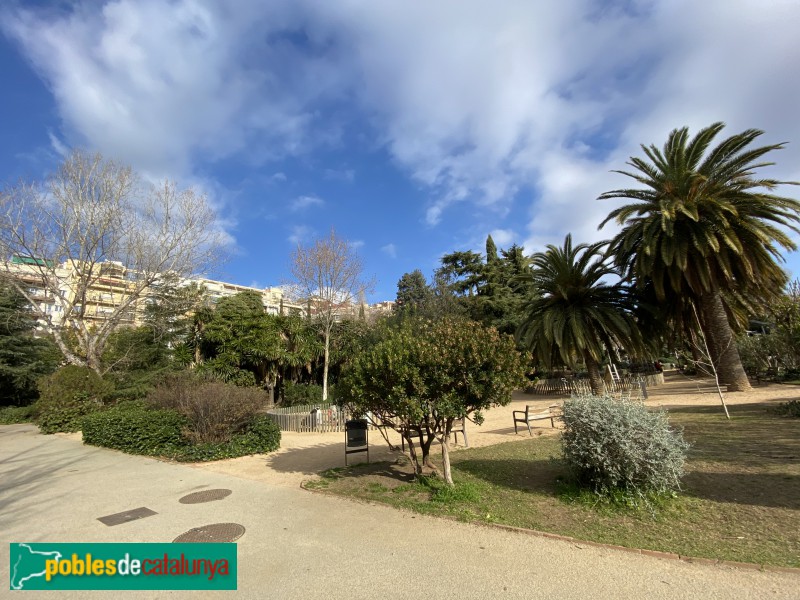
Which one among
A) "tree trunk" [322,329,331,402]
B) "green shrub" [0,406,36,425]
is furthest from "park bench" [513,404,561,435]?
"green shrub" [0,406,36,425]

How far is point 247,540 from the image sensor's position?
4898mm

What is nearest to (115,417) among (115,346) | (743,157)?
(115,346)

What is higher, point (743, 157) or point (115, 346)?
point (743, 157)

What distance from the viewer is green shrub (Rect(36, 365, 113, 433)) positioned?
16.2m

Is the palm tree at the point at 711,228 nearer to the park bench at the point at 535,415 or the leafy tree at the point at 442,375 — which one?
the park bench at the point at 535,415

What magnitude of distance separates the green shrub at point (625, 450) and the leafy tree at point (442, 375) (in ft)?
3.88

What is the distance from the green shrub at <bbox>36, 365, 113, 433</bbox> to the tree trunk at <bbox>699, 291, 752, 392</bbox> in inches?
1062

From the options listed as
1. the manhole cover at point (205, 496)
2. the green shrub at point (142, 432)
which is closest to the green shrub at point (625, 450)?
the manhole cover at point (205, 496)

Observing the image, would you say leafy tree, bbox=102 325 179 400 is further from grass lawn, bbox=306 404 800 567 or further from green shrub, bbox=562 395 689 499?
green shrub, bbox=562 395 689 499

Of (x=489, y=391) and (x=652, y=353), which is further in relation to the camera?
(x=652, y=353)

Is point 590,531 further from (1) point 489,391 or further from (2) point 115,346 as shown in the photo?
(2) point 115,346

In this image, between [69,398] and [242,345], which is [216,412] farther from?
[242,345]

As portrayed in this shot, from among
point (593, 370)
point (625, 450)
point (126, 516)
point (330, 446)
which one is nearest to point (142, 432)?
point (330, 446)

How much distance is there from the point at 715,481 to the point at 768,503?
1018mm
